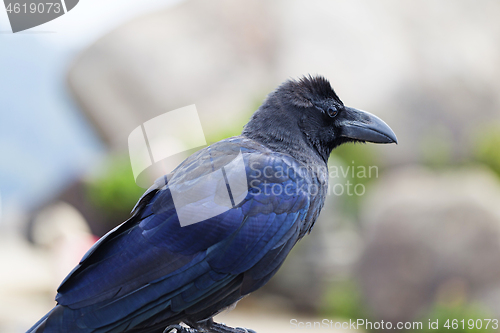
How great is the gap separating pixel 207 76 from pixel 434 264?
5090mm

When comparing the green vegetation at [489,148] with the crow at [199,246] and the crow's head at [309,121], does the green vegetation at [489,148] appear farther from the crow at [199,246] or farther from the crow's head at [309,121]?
the crow at [199,246]

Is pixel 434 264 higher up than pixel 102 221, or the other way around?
pixel 102 221

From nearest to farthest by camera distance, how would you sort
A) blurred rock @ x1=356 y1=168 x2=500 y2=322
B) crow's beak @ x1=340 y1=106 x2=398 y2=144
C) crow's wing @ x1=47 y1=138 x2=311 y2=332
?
crow's wing @ x1=47 y1=138 x2=311 y2=332, crow's beak @ x1=340 y1=106 x2=398 y2=144, blurred rock @ x1=356 y1=168 x2=500 y2=322

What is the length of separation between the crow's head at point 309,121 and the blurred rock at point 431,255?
9.09 ft

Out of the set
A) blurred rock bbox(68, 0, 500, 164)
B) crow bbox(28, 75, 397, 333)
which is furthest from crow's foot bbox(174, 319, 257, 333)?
blurred rock bbox(68, 0, 500, 164)

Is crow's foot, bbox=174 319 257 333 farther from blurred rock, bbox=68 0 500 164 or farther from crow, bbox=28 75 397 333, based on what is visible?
blurred rock, bbox=68 0 500 164

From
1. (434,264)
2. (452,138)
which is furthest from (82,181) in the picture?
(452,138)

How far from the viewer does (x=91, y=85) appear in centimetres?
761

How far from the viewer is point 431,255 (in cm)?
456

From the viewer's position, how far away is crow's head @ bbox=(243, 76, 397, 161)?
85.4 inches

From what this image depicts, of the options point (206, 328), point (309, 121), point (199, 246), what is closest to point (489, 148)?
point (309, 121)

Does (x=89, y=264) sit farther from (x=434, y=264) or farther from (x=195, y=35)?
(x=195, y=35)

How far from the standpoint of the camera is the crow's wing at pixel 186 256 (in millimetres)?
1657

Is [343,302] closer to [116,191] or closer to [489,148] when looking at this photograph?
[116,191]
